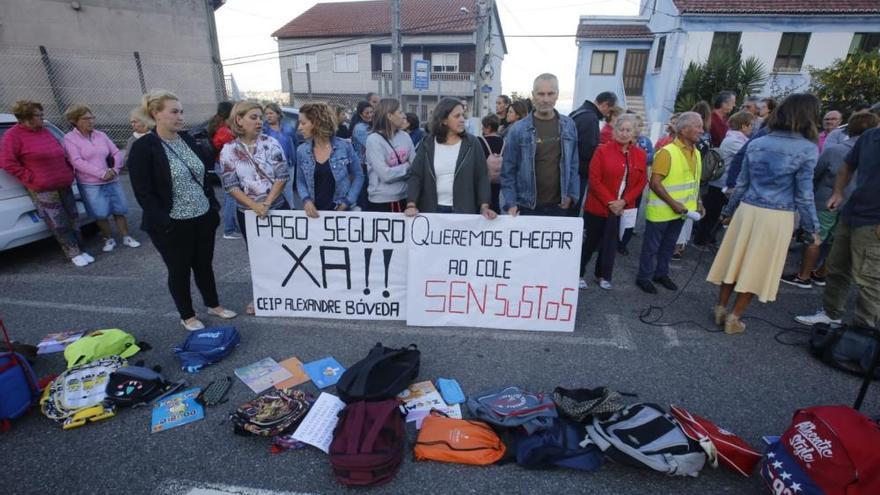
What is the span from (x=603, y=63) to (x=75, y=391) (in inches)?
1136

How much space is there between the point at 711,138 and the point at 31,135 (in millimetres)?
9216

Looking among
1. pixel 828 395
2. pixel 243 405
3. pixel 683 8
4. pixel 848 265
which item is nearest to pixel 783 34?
pixel 683 8

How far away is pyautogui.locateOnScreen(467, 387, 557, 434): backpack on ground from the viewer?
2.59 meters

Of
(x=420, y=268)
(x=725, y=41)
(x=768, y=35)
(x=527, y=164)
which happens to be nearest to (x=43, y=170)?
(x=420, y=268)

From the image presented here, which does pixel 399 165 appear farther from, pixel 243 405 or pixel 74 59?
pixel 74 59

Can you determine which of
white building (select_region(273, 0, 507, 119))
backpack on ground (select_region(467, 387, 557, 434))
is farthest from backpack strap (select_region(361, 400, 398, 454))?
white building (select_region(273, 0, 507, 119))

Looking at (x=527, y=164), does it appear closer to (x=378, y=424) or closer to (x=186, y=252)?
(x=378, y=424)

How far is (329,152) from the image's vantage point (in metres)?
4.12

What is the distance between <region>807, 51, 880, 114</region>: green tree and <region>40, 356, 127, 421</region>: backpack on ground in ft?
46.1

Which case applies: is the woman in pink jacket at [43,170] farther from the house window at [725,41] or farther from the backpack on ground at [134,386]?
the house window at [725,41]

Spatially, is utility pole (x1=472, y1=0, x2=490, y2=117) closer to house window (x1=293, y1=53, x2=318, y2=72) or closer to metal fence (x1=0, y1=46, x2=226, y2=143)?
metal fence (x1=0, y1=46, x2=226, y2=143)

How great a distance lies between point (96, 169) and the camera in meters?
5.72

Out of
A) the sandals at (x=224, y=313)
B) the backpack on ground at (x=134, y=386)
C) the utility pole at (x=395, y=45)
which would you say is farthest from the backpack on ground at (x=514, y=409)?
the utility pole at (x=395, y=45)

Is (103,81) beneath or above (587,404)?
above
